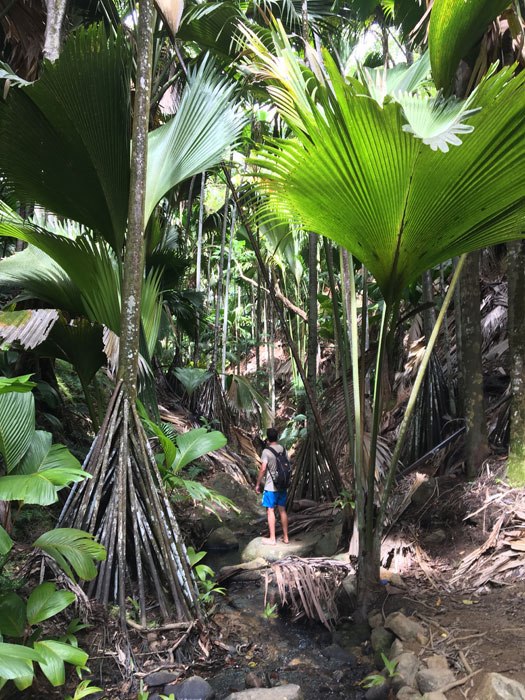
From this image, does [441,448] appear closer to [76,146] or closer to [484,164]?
[484,164]

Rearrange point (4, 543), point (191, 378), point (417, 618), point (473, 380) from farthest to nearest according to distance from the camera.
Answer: point (191, 378) < point (473, 380) < point (417, 618) < point (4, 543)

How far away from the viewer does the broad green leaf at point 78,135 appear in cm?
303

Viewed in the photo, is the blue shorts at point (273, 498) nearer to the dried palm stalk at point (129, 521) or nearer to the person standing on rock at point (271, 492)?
the person standing on rock at point (271, 492)

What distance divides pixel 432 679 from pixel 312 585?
3.56 ft

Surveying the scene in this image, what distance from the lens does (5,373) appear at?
4266mm

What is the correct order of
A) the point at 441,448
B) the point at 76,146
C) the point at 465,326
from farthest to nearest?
1. the point at 441,448
2. the point at 465,326
3. the point at 76,146

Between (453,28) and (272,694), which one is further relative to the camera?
(453,28)

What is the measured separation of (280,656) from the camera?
10.00 feet

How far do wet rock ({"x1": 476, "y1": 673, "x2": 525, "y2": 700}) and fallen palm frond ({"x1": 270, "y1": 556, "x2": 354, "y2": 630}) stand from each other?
1.24 metres

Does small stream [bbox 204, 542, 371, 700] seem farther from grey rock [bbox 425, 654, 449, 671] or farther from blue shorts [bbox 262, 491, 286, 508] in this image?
blue shorts [bbox 262, 491, 286, 508]

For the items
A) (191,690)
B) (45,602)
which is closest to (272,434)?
(191,690)

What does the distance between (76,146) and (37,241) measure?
66cm

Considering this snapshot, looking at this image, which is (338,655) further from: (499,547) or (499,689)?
(499,547)

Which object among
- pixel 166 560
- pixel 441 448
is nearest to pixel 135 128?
pixel 166 560
